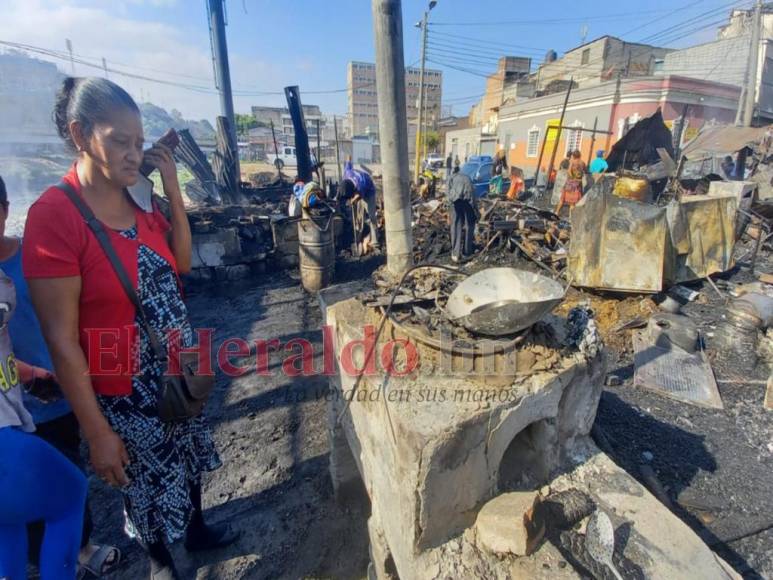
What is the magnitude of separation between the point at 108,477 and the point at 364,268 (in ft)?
20.1

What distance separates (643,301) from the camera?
493 centimetres

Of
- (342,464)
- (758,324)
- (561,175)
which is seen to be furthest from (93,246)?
(561,175)

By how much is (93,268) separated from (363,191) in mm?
6778

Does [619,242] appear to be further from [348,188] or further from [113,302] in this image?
[113,302]

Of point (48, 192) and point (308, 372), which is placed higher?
point (48, 192)

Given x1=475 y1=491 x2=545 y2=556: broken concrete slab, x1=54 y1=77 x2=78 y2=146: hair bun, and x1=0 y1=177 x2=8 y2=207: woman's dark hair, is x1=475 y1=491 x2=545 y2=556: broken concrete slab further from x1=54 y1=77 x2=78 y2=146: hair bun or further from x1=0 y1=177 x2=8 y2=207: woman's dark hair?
x1=0 y1=177 x2=8 y2=207: woman's dark hair

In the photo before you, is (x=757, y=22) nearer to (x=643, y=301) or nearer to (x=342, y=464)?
(x=643, y=301)

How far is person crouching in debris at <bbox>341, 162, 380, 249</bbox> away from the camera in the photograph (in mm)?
7855

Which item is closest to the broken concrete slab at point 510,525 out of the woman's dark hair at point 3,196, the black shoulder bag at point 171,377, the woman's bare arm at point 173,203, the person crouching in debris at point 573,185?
the black shoulder bag at point 171,377

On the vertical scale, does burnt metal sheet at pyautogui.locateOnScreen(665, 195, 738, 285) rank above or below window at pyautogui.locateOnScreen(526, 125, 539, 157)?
below

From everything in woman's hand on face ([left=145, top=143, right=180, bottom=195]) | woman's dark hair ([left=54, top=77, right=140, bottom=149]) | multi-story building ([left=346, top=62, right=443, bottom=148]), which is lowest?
woman's hand on face ([left=145, top=143, right=180, bottom=195])

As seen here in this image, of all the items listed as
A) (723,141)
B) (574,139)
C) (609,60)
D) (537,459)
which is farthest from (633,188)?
(609,60)

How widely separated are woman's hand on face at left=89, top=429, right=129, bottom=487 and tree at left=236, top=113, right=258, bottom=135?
48545 mm

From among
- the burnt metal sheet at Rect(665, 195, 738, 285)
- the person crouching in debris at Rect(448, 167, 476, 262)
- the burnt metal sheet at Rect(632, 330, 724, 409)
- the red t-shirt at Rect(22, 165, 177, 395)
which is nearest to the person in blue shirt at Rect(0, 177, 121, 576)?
the red t-shirt at Rect(22, 165, 177, 395)
